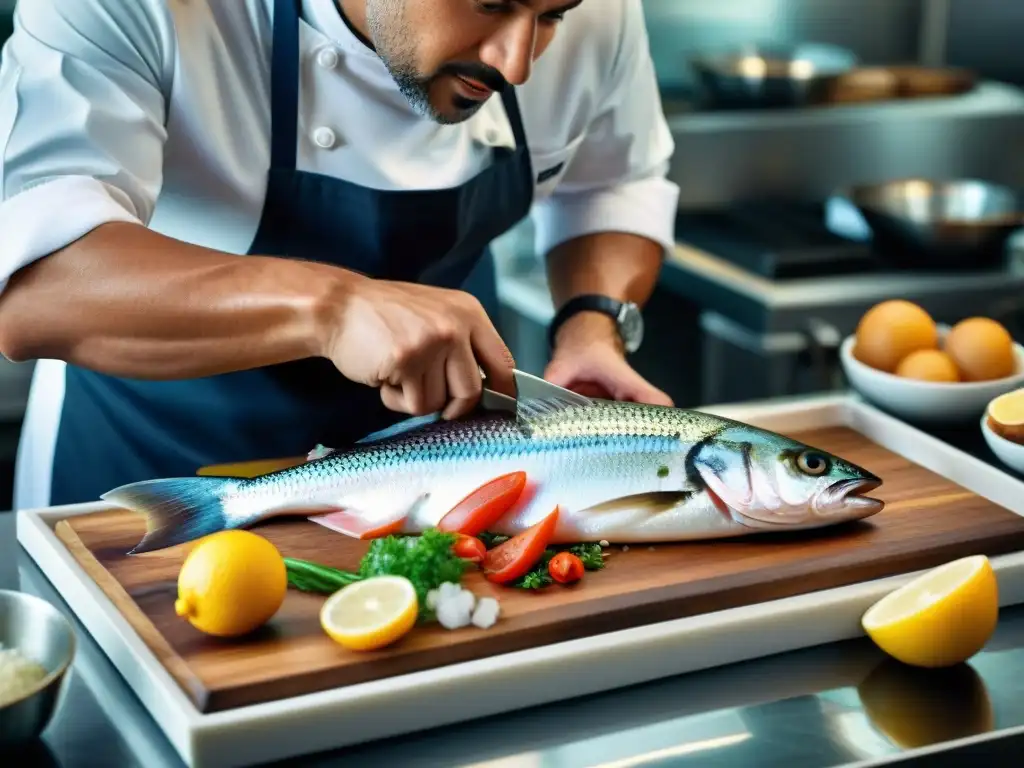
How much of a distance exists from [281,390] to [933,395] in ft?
3.10

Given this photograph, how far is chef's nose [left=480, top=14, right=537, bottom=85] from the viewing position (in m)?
1.74

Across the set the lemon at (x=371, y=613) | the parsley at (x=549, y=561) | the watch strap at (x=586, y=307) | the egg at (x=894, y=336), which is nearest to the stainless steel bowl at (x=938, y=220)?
the egg at (x=894, y=336)

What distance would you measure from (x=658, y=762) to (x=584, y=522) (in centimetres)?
42

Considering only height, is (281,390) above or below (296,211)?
A: below

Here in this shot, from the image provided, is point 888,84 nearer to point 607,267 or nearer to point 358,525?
point 607,267

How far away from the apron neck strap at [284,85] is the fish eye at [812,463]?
32.2 inches

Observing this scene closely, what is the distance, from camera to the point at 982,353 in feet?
7.00

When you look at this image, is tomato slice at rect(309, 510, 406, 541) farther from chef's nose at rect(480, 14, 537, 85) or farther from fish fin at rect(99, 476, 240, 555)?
chef's nose at rect(480, 14, 537, 85)

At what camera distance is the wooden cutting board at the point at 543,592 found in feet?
4.52

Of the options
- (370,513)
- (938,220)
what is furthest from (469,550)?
(938,220)

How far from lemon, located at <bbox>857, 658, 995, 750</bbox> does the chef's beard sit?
0.86 meters

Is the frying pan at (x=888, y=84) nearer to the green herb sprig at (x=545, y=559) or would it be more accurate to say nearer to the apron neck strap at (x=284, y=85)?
the apron neck strap at (x=284, y=85)

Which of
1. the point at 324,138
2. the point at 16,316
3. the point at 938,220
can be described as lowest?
the point at 938,220

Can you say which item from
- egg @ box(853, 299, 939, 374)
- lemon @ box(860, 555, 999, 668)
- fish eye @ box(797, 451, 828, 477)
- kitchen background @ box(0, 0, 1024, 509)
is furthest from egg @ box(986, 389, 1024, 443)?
kitchen background @ box(0, 0, 1024, 509)
